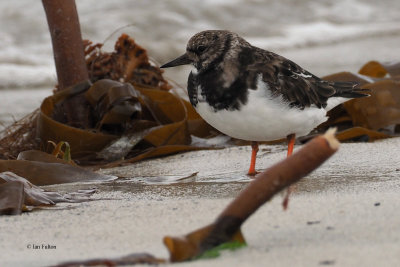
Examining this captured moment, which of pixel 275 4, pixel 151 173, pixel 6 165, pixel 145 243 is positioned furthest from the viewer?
pixel 275 4

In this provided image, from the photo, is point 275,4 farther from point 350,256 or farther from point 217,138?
point 350,256

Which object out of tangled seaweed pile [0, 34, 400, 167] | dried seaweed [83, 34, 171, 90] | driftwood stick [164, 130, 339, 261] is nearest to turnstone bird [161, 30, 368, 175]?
tangled seaweed pile [0, 34, 400, 167]

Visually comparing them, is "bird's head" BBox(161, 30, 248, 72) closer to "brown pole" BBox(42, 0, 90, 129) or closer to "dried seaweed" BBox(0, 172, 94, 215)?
"dried seaweed" BBox(0, 172, 94, 215)

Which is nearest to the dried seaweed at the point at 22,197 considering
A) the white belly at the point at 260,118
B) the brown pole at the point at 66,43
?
the white belly at the point at 260,118

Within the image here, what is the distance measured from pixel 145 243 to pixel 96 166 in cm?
158

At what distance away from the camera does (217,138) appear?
3598 mm

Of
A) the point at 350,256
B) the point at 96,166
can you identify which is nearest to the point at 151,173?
the point at 96,166

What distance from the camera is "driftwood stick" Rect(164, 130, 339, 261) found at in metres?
1.38

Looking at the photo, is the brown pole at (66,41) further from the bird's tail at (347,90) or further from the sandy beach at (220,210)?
the bird's tail at (347,90)

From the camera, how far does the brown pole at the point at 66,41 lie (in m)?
3.61

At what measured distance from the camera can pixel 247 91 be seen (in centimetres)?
255

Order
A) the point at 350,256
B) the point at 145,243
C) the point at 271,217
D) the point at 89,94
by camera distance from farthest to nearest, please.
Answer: the point at 89,94, the point at 271,217, the point at 145,243, the point at 350,256

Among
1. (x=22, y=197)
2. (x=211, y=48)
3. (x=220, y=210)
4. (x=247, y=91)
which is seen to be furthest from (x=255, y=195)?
(x=211, y=48)

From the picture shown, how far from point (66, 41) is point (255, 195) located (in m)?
2.44
